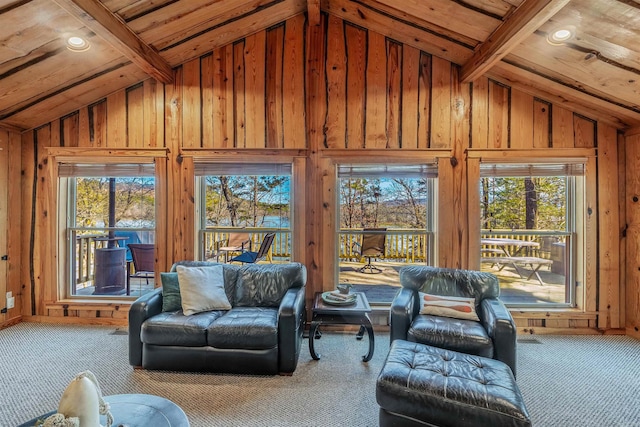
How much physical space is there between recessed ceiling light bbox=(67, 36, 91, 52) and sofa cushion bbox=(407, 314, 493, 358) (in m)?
3.86

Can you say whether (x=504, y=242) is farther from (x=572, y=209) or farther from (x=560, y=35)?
(x=560, y=35)

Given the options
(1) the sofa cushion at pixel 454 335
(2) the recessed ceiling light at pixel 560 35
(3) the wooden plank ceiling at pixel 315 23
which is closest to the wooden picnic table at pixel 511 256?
(1) the sofa cushion at pixel 454 335

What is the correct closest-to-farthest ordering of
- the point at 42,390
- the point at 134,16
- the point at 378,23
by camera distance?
the point at 42,390
the point at 134,16
the point at 378,23

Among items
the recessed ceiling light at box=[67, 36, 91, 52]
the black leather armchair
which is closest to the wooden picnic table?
the black leather armchair

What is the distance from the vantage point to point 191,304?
2834 millimetres

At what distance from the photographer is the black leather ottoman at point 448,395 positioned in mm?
1586

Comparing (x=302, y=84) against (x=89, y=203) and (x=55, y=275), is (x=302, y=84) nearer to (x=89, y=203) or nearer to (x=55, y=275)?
(x=89, y=203)

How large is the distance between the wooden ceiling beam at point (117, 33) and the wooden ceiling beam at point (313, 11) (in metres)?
1.74

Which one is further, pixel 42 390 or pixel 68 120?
pixel 68 120

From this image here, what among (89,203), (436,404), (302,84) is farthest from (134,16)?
(436,404)

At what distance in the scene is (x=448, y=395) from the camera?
1661mm

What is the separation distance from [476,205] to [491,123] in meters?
0.99

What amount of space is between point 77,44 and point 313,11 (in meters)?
2.34

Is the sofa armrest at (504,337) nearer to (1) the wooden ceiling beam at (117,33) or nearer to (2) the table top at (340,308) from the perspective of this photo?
(2) the table top at (340,308)
